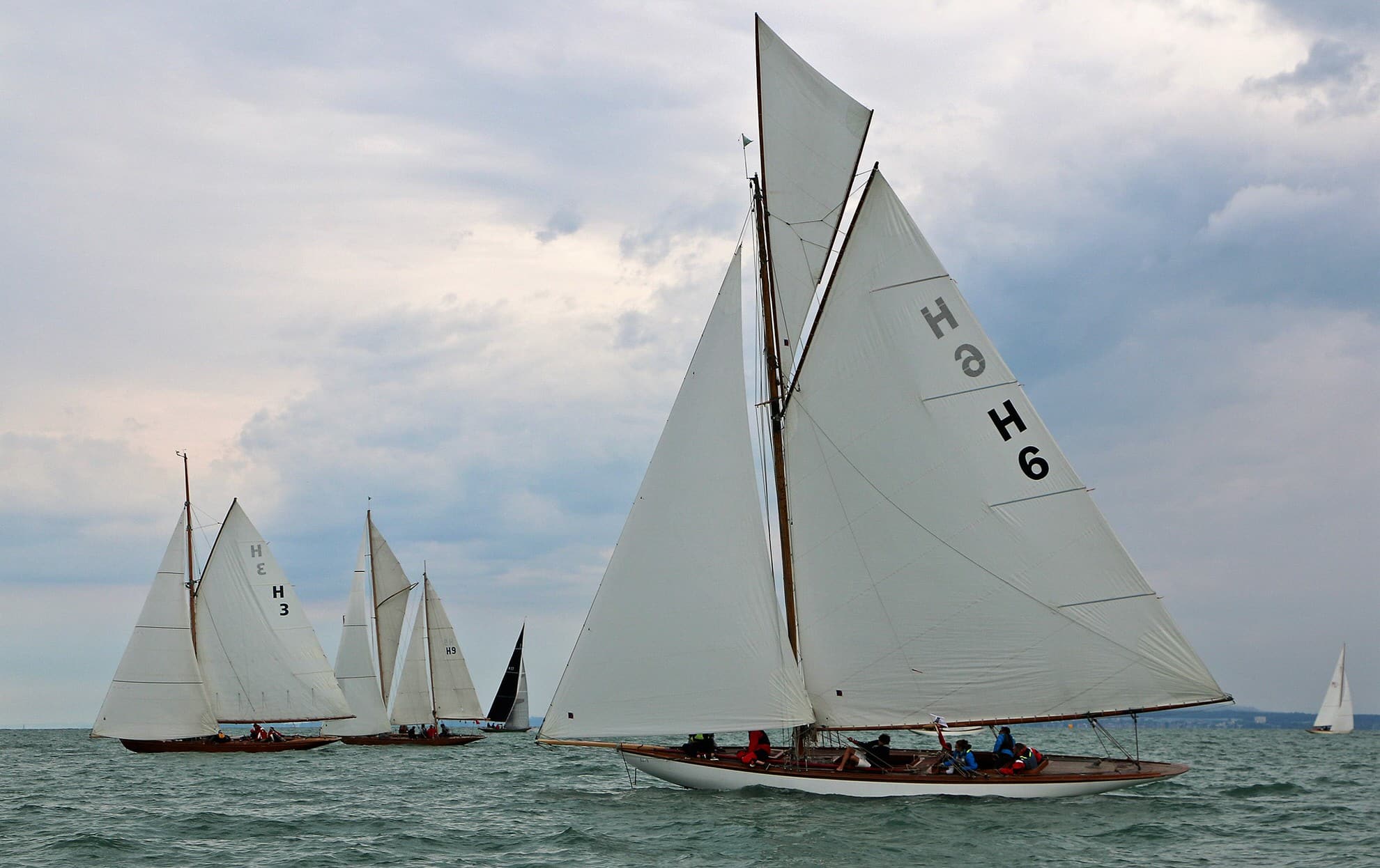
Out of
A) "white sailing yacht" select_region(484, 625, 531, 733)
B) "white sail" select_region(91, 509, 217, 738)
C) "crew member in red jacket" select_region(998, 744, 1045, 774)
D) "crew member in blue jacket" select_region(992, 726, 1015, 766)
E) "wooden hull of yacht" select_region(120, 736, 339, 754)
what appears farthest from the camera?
"white sailing yacht" select_region(484, 625, 531, 733)

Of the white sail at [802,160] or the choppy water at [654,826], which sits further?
the white sail at [802,160]

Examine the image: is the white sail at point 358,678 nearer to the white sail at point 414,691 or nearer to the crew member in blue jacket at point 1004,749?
the white sail at point 414,691

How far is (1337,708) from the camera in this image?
130250 mm

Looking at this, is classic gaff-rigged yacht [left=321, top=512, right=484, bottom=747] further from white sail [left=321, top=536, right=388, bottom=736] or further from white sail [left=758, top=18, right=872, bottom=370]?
white sail [left=758, top=18, right=872, bottom=370]

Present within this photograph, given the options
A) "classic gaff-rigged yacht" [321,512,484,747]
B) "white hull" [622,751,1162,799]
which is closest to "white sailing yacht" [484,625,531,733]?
"classic gaff-rigged yacht" [321,512,484,747]

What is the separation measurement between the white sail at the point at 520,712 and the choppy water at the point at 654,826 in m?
60.5

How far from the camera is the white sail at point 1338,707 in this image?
125750 millimetres

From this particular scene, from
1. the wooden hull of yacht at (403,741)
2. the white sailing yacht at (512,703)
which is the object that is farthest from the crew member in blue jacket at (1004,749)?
the white sailing yacht at (512,703)

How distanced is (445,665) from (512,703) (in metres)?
23.9

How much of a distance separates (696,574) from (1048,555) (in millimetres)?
7856

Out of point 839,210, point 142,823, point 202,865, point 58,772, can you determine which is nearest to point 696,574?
point 839,210

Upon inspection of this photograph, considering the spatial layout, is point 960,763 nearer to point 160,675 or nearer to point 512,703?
point 160,675

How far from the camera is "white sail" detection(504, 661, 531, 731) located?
10294 centimetres

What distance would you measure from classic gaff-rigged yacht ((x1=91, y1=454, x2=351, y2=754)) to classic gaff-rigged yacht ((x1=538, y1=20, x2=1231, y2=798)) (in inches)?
1375
